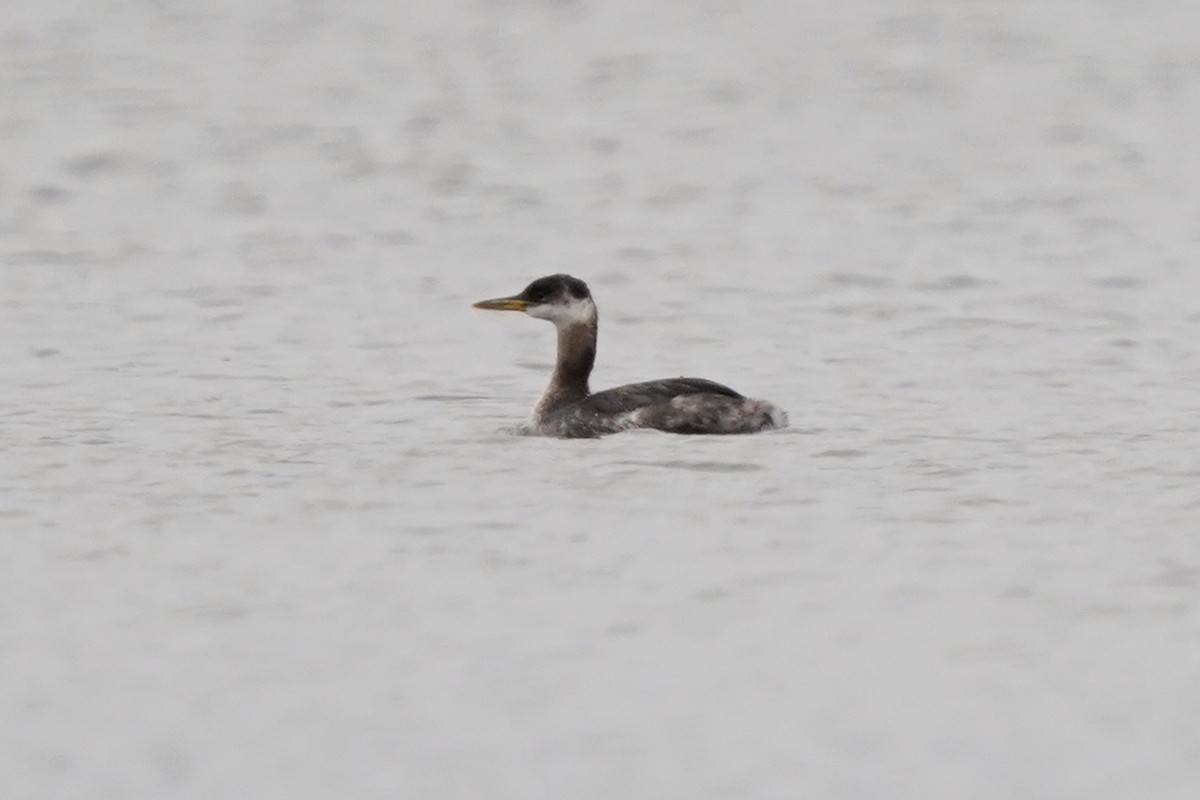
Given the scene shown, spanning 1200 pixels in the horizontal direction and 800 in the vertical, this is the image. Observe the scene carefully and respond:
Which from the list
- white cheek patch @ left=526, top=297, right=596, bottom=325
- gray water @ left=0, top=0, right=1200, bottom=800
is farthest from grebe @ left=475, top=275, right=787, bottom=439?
gray water @ left=0, top=0, right=1200, bottom=800

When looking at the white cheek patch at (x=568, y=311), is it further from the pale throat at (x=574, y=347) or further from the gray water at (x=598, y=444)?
the gray water at (x=598, y=444)

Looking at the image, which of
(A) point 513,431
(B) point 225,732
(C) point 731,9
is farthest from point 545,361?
(C) point 731,9

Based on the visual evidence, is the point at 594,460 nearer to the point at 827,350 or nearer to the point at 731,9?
the point at 827,350

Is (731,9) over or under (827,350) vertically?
over

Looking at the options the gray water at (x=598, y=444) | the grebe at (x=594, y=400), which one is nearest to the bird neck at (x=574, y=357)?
the grebe at (x=594, y=400)

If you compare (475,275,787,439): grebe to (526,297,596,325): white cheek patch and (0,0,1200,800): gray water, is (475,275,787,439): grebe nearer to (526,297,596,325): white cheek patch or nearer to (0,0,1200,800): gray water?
(526,297,596,325): white cheek patch

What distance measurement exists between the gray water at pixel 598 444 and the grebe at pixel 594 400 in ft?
0.60

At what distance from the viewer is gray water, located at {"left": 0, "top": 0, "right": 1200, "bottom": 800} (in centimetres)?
840

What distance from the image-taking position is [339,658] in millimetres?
9078

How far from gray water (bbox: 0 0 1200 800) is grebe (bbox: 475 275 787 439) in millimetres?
183

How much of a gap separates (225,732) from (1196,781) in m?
2.99

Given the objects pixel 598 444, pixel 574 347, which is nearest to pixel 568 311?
pixel 574 347

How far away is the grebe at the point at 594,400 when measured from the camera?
43.2 feet

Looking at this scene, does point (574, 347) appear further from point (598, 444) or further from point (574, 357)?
point (598, 444)
